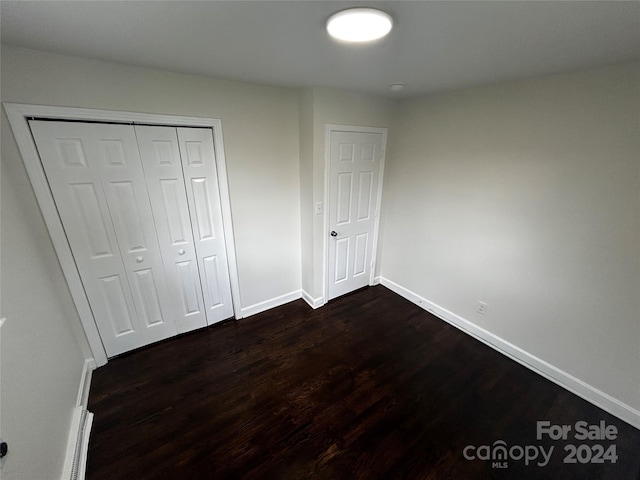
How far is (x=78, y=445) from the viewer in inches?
57.5

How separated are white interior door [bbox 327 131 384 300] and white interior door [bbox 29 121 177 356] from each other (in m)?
1.65

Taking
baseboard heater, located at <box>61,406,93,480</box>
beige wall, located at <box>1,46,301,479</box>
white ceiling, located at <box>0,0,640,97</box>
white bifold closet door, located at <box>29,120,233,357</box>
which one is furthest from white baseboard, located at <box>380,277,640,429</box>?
baseboard heater, located at <box>61,406,93,480</box>

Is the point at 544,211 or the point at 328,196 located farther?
the point at 328,196

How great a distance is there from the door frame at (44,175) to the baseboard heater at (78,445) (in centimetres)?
54

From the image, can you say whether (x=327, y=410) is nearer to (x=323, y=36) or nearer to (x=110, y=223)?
(x=110, y=223)

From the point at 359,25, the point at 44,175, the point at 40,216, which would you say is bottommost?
the point at 40,216

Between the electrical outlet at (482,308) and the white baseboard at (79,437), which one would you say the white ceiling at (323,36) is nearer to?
the electrical outlet at (482,308)

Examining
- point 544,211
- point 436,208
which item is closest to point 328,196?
point 436,208

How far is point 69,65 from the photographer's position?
1501 mm

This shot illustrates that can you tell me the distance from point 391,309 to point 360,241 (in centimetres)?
86

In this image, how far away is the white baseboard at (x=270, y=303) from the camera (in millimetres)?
2680

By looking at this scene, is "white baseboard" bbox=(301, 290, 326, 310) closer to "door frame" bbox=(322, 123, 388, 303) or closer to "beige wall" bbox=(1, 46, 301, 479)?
"door frame" bbox=(322, 123, 388, 303)

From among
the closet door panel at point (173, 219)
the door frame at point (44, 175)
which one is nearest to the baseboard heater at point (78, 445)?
the door frame at point (44, 175)

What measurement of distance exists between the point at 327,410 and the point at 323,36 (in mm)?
2232
